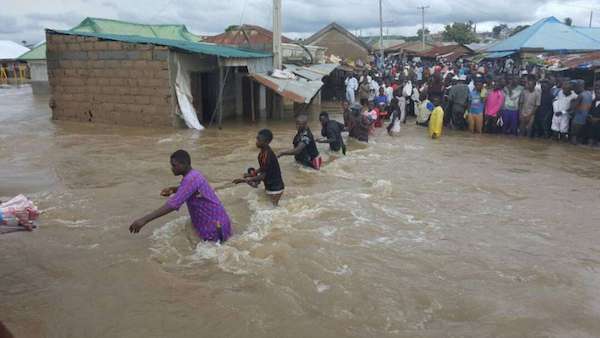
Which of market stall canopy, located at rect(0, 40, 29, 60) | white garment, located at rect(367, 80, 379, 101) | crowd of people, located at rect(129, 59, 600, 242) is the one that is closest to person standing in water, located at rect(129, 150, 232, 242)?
crowd of people, located at rect(129, 59, 600, 242)

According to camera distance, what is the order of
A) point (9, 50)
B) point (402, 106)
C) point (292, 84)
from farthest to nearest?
point (9, 50)
point (402, 106)
point (292, 84)

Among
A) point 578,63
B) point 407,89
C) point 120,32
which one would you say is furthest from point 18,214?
point 120,32

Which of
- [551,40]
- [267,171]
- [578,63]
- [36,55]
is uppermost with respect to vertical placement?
[36,55]

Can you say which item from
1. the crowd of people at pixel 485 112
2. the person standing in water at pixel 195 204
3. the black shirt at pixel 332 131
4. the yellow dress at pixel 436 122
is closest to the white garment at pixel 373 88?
the crowd of people at pixel 485 112

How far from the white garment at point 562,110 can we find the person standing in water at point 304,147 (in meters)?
6.72

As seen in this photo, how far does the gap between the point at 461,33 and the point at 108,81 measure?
43704 mm

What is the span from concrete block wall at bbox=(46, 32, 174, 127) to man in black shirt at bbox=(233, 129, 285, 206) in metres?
7.83

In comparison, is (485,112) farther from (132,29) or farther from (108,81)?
(132,29)

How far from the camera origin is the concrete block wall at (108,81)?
12.9 metres

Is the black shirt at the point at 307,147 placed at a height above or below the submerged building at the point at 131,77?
below

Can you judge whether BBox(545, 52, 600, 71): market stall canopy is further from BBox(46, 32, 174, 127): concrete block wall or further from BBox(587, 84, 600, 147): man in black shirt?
BBox(46, 32, 174, 127): concrete block wall

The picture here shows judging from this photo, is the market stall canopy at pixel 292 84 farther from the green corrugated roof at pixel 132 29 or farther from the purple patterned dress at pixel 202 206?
the green corrugated roof at pixel 132 29

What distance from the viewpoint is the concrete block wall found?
508 inches

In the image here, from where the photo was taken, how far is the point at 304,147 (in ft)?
22.9
